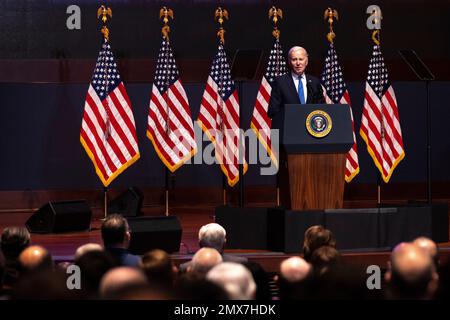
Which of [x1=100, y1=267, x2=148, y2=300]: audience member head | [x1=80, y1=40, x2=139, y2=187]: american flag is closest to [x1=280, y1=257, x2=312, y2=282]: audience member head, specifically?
[x1=100, y1=267, x2=148, y2=300]: audience member head

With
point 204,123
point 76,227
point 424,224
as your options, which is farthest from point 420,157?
point 76,227

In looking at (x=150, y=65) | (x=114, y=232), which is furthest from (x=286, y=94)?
(x=150, y=65)

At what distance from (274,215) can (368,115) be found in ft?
13.2

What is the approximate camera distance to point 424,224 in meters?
8.02

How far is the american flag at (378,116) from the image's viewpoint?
11.3 metres

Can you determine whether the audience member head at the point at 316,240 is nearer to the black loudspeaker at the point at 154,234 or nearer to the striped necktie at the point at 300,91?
the black loudspeaker at the point at 154,234

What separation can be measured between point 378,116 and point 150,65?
3578mm

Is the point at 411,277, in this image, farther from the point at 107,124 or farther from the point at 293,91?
the point at 107,124

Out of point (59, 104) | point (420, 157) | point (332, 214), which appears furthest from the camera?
point (420, 157)

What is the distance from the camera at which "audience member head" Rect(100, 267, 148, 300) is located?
2.76 metres

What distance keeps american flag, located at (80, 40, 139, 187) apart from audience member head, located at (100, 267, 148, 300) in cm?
792

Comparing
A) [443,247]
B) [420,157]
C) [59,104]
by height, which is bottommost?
[443,247]

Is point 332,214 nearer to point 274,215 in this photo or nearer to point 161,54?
point 274,215

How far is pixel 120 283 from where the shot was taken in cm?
281
